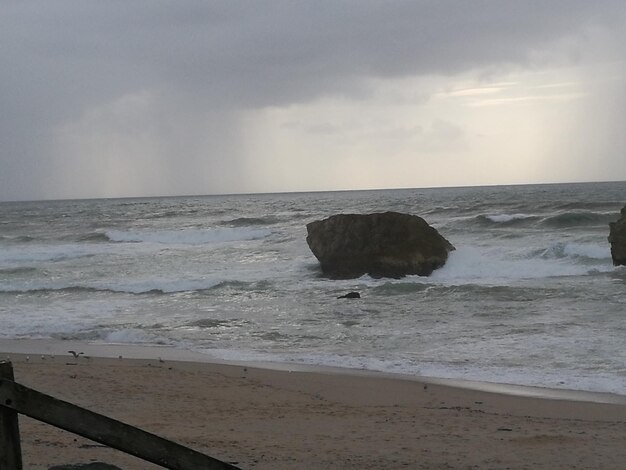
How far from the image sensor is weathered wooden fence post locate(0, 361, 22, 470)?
3.04 metres

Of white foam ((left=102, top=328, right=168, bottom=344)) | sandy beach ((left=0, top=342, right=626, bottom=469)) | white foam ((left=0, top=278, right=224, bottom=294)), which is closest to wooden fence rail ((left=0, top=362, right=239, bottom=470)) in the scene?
sandy beach ((left=0, top=342, right=626, bottom=469))

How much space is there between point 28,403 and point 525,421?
533 cm

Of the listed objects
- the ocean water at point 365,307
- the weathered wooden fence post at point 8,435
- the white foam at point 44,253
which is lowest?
the ocean water at point 365,307

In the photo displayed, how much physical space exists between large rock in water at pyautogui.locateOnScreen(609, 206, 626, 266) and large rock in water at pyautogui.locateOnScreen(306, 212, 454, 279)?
494cm

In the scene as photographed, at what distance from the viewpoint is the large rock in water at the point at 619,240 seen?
20.2m

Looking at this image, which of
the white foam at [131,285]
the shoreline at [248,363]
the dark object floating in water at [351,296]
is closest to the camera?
the shoreline at [248,363]

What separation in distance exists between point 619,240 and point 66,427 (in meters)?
20.0

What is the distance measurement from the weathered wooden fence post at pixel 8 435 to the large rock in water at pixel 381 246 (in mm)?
17262

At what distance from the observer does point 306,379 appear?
9.02m

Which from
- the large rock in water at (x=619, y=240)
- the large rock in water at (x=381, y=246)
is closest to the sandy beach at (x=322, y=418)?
the large rock in water at (x=381, y=246)

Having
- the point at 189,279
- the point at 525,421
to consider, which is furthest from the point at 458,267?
the point at 525,421

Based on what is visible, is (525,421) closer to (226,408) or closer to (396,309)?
(226,408)

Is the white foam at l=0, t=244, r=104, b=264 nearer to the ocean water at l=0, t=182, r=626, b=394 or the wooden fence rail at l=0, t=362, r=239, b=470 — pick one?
the ocean water at l=0, t=182, r=626, b=394

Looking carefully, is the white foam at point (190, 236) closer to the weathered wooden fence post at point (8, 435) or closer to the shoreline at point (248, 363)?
the shoreline at point (248, 363)
